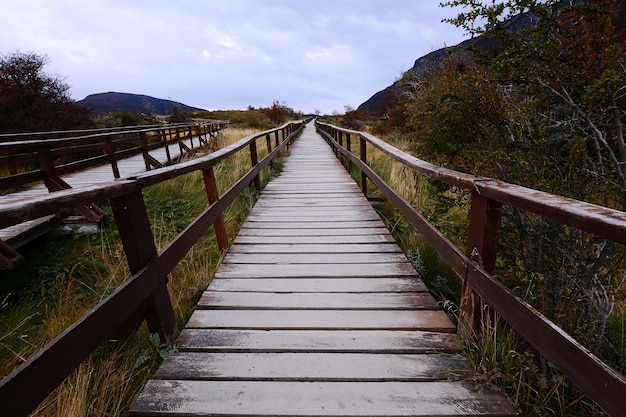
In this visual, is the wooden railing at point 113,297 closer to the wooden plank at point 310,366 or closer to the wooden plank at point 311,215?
the wooden plank at point 310,366

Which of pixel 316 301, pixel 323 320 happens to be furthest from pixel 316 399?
pixel 316 301

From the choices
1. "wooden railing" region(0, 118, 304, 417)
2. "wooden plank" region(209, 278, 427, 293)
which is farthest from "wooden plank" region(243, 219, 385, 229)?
"wooden railing" region(0, 118, 304, 417)

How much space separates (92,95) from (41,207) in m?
219

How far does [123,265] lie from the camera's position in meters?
3.07

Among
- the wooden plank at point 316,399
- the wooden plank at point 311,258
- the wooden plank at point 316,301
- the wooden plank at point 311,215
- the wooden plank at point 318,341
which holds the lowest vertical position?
the wooden plank at point 311,215

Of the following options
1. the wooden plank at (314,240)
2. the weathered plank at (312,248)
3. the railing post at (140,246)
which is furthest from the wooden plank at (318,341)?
the wooden plank at (314,240)

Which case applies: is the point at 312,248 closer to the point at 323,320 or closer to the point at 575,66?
the point at 323,320

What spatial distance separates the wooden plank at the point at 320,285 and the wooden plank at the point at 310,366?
70cm

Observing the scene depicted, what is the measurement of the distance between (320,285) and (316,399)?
1.08m

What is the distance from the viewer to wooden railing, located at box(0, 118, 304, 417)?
1.02 m

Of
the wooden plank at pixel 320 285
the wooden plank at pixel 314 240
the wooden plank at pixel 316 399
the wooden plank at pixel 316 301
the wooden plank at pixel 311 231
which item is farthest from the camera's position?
the wooden plank at pixel 311 231

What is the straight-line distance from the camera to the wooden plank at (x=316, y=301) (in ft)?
7.34

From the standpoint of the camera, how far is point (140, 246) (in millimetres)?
1677

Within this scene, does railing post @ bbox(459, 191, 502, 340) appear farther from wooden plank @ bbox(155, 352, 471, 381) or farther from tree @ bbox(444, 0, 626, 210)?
tree @ bbox(444, 0, 626, 210)
